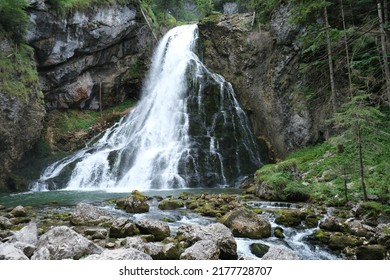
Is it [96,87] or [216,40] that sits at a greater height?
[216,40]

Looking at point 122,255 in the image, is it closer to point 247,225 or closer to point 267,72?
point 247,225

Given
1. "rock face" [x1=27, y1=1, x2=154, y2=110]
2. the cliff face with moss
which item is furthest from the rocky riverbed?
"rock face" [x1=27, y1=1, x2=154, y2=110]

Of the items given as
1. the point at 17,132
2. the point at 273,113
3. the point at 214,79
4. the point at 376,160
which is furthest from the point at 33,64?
the point at 376,160

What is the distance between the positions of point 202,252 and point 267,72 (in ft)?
62.1

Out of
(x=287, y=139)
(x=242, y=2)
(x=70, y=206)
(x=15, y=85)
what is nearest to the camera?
(x=70, y=206)

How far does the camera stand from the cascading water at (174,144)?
19438 millimetres

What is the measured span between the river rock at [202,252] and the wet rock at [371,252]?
2.56 metres

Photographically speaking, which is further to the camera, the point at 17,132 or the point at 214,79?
the point at 214,79

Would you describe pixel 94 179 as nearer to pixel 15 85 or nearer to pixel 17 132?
pixel 17 132

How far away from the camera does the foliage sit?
1789 centimetres

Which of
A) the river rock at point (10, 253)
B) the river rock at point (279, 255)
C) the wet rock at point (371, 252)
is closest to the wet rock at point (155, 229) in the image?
the river rock at point (279, 255)

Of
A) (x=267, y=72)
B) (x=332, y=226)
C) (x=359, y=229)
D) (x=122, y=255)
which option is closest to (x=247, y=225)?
→ (x=332, y=226)

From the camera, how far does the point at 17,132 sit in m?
19.4

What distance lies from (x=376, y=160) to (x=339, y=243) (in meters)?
7.09
